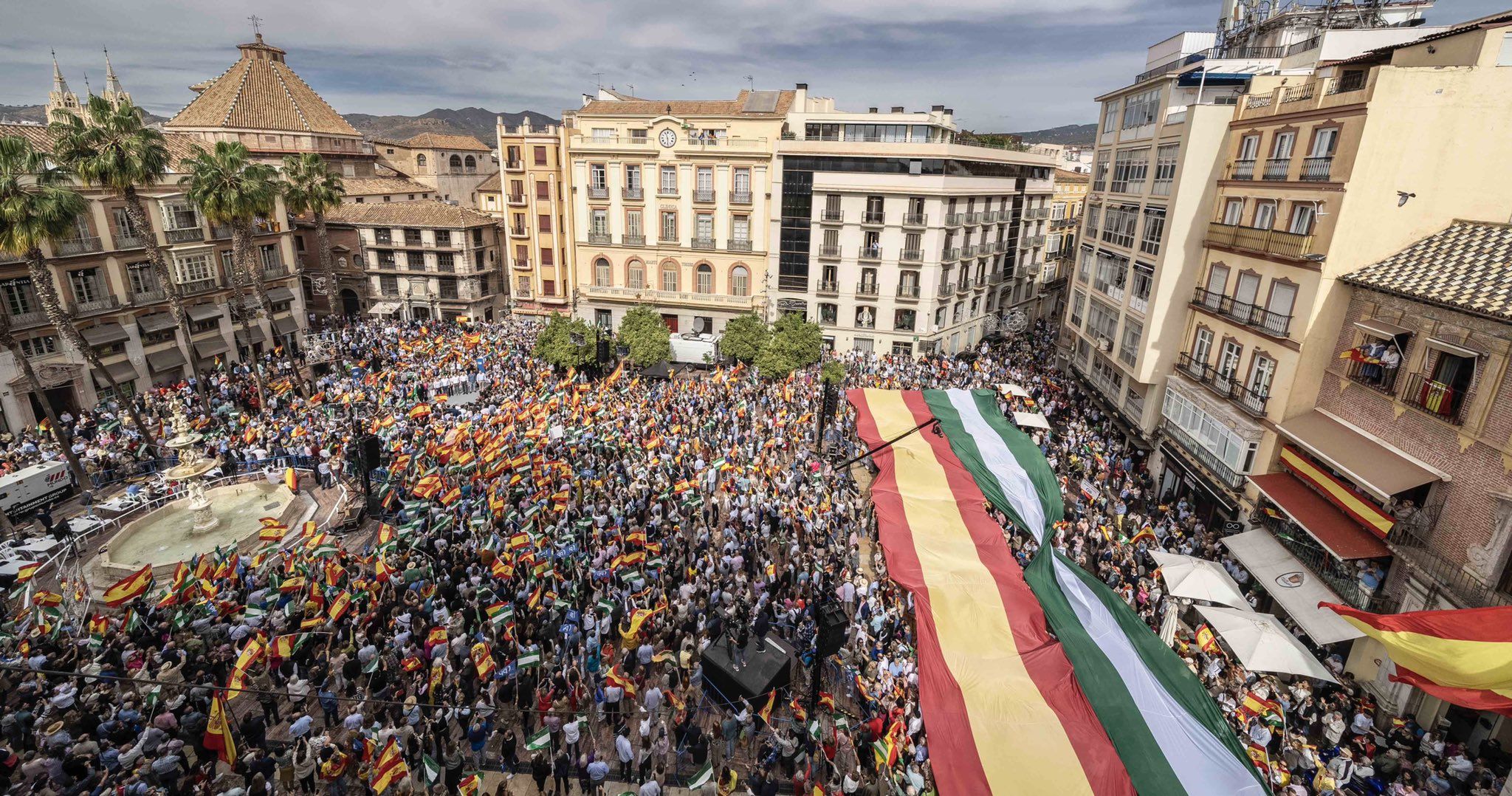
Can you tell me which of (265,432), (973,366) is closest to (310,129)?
(265,432)

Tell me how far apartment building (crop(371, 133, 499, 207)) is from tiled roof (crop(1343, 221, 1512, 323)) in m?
77.5

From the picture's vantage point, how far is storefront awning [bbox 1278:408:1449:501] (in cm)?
1803

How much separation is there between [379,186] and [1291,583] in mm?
72314

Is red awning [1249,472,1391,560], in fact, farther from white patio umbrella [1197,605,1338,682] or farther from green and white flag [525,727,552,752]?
green and white flag [525,727,552,752]

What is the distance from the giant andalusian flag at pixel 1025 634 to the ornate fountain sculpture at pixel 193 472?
23.3 m

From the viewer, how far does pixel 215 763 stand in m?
14.9

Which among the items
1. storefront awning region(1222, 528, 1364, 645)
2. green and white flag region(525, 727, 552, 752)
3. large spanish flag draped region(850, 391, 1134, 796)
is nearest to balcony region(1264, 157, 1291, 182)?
storefront awning region(1222, 528, 1364, 645)

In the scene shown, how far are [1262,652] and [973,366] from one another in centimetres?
2830

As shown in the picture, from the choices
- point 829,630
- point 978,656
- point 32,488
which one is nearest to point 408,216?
point 32,488

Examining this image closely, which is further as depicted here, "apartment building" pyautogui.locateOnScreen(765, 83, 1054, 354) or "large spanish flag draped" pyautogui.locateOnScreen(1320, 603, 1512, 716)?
"apartment building" pyautogui.locateOnScreen(765, 83, 1054, 354)

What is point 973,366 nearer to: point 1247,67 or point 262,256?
point 1247,67

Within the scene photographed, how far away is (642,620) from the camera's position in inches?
697

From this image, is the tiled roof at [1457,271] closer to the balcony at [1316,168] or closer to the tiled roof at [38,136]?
the balcony at [1316,168]

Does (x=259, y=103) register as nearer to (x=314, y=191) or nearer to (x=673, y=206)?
(x=314, y=191)
